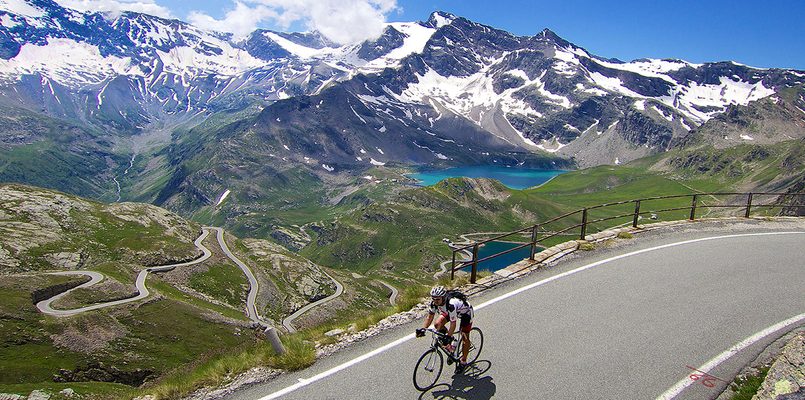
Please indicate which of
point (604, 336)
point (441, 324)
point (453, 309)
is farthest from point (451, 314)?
point (604, 336)

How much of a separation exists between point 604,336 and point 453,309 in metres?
5.00

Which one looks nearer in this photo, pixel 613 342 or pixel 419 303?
pixel 613 342

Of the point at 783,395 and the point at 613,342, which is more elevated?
the point at 783,395

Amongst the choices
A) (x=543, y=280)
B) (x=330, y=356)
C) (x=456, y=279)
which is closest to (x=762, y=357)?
(x=543, y=280)

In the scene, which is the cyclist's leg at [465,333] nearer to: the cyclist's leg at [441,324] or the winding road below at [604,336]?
Answer: the cyclist's leg at [441,324]

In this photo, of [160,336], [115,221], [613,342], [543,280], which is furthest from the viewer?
[115,221]

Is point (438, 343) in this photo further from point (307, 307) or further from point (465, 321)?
point (307, 307)

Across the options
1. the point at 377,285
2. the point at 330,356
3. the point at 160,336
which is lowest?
the point at 377,285

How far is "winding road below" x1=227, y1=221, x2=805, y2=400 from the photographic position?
1026cm

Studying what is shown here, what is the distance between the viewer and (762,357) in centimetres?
1121

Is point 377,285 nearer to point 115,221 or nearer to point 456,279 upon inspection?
point 115,221

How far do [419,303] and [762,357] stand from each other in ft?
30.7

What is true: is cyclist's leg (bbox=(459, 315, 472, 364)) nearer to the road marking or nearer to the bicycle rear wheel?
the bicycle rear wheel

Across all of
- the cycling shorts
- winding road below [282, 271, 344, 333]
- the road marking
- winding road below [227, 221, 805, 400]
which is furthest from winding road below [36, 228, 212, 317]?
the road marking
